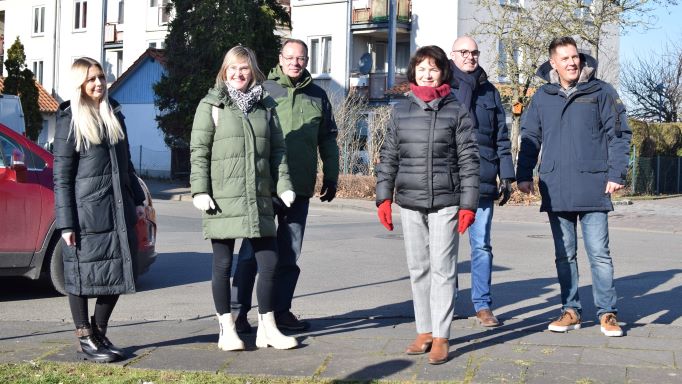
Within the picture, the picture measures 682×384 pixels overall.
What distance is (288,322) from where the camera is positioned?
23.6 feet

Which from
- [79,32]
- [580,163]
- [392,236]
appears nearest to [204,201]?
[580,163]

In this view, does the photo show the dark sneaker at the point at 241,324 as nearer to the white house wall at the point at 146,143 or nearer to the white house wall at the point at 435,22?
the white house wall at the point at 435,22

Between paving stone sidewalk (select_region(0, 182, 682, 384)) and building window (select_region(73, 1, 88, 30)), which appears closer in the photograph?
paving stone sidewalk (select_region(0, 182, 682, 384))

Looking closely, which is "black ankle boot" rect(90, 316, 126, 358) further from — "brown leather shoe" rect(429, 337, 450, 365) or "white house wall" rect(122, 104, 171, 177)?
"white house wall" rect(122, 104, 171, 177)

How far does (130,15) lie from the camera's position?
1941 inches

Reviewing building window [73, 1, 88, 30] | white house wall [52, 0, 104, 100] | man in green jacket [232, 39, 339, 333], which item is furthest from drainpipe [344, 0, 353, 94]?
man in green jacket [232, 39, 339, 333]

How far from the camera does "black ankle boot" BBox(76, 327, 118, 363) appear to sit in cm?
607

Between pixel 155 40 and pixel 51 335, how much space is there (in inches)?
1695

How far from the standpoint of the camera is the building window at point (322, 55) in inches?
1674

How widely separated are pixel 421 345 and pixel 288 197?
1.25 metres

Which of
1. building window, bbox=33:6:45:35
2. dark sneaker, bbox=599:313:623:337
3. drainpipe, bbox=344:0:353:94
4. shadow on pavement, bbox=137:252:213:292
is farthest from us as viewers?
building window, bbox=33:6:45:35

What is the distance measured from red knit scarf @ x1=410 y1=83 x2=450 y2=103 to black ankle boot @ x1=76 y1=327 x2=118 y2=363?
2.45 meters

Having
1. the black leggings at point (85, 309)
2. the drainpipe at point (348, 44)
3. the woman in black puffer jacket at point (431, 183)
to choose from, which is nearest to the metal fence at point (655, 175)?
the drainpipe at point (348, 44)

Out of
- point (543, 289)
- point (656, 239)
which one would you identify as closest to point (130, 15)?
point (656, 239)
